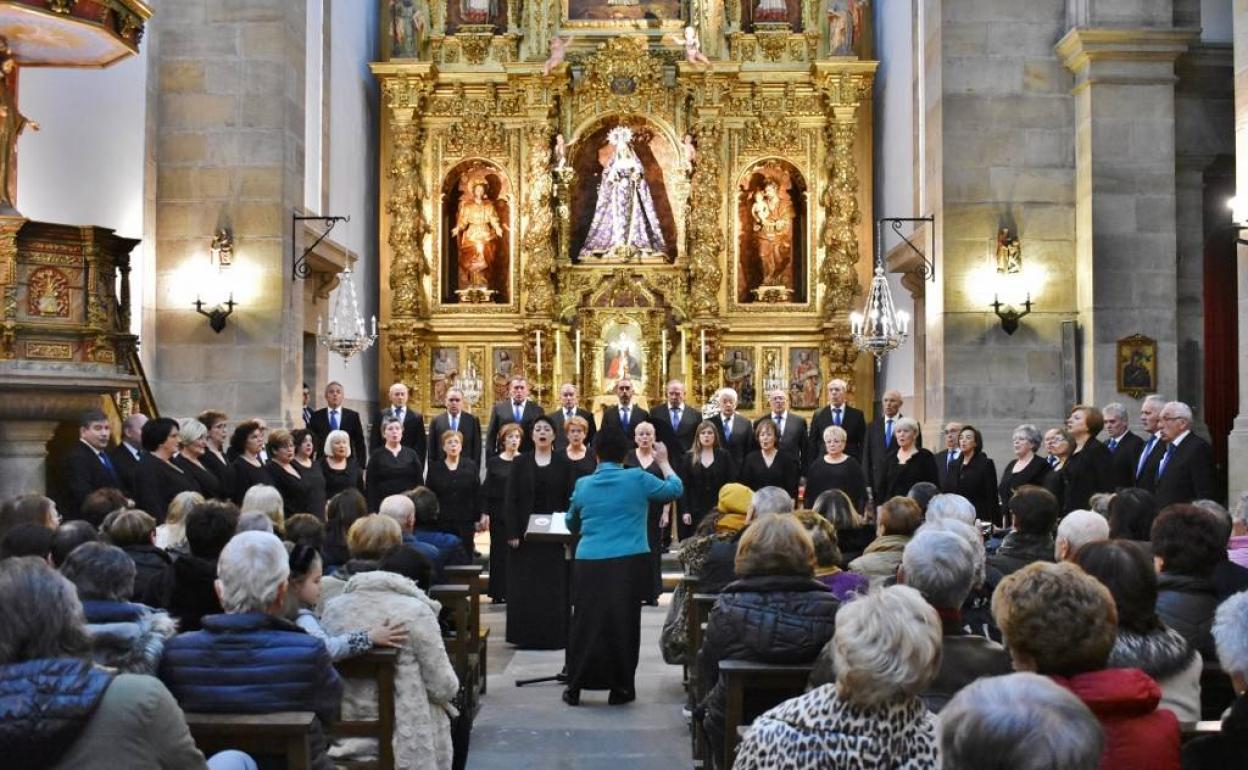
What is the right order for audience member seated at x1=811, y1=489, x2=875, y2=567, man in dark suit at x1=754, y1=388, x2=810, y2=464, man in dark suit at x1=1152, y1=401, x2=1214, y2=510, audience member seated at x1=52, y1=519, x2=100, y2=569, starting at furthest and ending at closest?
man in dark suit at x1=754, y1=388, x2=810, y2=464, man in dark suit at x1=1152, y1=401, x2=1214, y2=510, audience member seated at x1=811, y1=489, x2=875, y2=567, audience member seated at x1=52, y1=519, x2=100, y2=569

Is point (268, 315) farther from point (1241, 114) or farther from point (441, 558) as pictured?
point (1241, 114)

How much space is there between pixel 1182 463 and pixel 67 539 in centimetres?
692

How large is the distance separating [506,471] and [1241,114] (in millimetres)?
6247

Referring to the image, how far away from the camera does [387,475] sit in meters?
11.4

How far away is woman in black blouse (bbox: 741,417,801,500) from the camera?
37.6 ft

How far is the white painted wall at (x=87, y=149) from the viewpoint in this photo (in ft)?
38.9

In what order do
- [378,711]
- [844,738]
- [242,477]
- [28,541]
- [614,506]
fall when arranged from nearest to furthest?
[844,738] < [28,541] < [378,711] < [614,506] < [242,477]

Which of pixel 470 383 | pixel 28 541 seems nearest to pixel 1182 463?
pixel 28 541

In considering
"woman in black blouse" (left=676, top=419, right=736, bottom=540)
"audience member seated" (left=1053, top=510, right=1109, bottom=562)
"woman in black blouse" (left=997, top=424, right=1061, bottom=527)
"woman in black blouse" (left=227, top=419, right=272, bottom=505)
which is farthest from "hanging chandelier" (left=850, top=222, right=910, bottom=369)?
"audience member seated" (left=1053, top=510, right=1109, bottom=562)

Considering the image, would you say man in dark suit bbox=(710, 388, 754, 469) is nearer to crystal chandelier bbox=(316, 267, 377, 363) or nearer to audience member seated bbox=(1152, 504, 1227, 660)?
crystal chandelier bbox=(316, 267, 377, 363)

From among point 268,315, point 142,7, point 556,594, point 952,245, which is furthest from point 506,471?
point 952,245

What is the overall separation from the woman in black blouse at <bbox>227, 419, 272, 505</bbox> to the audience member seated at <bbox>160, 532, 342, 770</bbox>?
5462mm

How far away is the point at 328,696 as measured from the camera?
14.2 feet

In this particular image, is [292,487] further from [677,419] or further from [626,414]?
[677,419]
